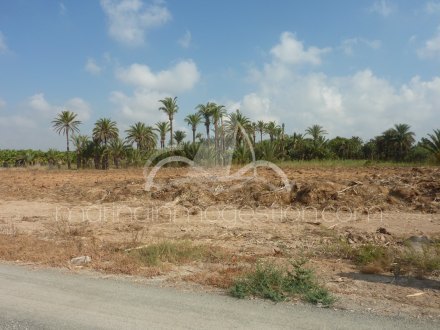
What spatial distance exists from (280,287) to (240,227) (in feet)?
20.9

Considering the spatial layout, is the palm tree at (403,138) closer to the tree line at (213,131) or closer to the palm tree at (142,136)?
the tree line at (213,131)

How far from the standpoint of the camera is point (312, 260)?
781cm

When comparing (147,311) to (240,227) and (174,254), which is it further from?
(240,227)

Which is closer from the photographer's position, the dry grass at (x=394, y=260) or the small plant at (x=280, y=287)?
the small plant at (x=280, y=287)

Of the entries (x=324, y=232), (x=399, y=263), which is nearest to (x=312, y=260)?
(x=399, y=263)

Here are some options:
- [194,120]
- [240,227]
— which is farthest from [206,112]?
[240,227]

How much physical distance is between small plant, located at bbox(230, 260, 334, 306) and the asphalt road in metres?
0.23

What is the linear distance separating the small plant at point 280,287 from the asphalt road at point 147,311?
23 centimetres

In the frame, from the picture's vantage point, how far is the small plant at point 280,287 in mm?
5430

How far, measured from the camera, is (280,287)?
5.73 metres

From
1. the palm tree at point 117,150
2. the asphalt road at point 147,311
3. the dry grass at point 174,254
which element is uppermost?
the palm tree at point 117,150

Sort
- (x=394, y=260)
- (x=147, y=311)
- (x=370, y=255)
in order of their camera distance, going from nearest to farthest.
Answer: (x=147, y=311)
(x=394, y=260)
(x=370, y=255)

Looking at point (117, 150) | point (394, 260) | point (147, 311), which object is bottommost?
point (147, 311)

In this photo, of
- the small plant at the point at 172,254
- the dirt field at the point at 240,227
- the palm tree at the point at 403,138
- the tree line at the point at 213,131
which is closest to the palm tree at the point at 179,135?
the tree line at the point at 213,131
